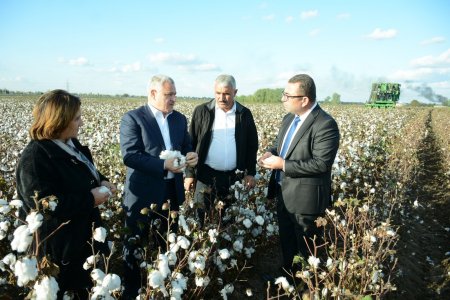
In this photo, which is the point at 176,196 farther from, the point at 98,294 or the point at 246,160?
the point at 98,294

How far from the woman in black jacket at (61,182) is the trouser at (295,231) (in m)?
1.78

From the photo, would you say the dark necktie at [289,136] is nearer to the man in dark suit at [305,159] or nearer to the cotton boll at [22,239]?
the man in dark suit at [305,159]

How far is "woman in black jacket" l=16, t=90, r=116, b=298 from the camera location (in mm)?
2096

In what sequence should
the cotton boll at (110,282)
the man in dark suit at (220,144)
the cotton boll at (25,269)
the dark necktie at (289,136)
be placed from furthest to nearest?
1. the man in dark suit at (220,144)
2. the dark necktie at (289,136)
3. the cotton boll at (110,282)
4. the cotton boll at (25,269)

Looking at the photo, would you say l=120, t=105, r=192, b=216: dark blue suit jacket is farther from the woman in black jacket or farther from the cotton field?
the woman in black jacket

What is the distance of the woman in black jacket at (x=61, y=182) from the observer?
6.88ft

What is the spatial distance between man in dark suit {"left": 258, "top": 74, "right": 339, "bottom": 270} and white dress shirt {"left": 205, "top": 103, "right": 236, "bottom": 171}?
0.64 meters

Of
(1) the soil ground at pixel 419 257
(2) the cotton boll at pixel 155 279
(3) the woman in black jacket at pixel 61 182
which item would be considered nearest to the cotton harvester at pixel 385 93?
(1) the soil ground at pixel 419 257

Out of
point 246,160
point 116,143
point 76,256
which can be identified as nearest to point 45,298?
point 76,256

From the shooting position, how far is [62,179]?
2211mm

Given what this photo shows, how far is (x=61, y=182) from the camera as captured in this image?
2.22m

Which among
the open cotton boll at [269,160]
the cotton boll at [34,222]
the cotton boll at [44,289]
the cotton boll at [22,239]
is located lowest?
the cotton boll at [44,289]

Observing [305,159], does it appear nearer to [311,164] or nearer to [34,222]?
[311,164]

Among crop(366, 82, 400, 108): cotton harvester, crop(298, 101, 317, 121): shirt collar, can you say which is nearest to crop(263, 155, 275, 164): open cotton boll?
crop(298, 101, 317, 121): shirt collar
